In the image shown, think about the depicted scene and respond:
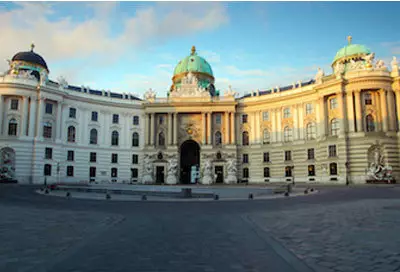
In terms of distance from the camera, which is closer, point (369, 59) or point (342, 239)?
point (342, 239)

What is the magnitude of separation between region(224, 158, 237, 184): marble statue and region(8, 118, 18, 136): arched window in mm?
41232

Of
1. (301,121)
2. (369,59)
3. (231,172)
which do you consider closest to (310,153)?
(301,121)

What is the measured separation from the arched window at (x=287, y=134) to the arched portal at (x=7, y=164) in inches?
2038

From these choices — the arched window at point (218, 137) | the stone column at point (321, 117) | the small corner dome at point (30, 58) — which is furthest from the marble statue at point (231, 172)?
the small corner dome at point (30, 58)

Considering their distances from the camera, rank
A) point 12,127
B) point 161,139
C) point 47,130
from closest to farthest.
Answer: point 12,127 → point 47,130 → point 161,139

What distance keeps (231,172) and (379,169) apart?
26896 mm

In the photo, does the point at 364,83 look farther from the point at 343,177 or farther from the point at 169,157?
the point at 169,157

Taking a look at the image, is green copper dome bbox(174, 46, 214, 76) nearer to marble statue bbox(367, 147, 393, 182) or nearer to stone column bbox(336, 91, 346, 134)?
stone column bbox(336, 91, 346, 134)

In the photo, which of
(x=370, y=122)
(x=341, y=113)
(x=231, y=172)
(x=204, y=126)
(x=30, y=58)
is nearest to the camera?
(x=370, y=122)

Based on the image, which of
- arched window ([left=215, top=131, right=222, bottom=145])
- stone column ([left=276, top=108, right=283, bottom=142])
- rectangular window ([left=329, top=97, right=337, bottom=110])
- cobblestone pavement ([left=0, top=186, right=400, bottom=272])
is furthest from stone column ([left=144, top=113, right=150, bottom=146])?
cobblestone pavement ([left=0, top=186, right=400, bottom=272])

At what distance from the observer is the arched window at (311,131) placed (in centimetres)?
6079

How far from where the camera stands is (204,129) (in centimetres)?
6856

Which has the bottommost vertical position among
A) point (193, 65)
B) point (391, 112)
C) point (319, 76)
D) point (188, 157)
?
point (188, 157)

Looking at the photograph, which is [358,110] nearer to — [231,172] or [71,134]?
[231,172]
